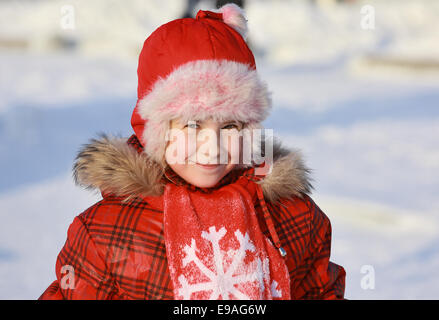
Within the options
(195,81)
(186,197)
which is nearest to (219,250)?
→ (186,197)

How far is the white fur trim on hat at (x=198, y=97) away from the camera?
145 cm

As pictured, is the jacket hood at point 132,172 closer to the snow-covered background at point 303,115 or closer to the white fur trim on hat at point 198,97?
the white fur trim on hat at point 198,97

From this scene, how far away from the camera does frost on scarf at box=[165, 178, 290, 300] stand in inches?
55.9

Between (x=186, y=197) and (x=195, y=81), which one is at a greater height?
(x=195, y=81)

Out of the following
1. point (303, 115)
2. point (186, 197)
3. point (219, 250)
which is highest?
point (303, 115)

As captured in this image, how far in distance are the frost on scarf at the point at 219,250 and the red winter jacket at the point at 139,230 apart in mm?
43

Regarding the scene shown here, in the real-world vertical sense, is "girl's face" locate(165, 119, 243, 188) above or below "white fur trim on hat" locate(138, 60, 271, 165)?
below

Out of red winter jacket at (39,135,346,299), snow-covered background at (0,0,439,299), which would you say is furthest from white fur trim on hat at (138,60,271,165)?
snow-covered background at (0,0,439,299)

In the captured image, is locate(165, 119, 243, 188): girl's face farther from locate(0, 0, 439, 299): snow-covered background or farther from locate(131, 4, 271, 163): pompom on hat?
locate(0, 0, 439, 299): snow-covered background

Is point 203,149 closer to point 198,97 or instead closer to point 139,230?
point 198,97

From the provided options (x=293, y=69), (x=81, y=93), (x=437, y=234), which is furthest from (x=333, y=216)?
(x=293, y=69)

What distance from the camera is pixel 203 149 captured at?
1.46 metres

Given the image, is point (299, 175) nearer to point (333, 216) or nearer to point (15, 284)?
point (15, 284)

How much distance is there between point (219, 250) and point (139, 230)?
22cm
